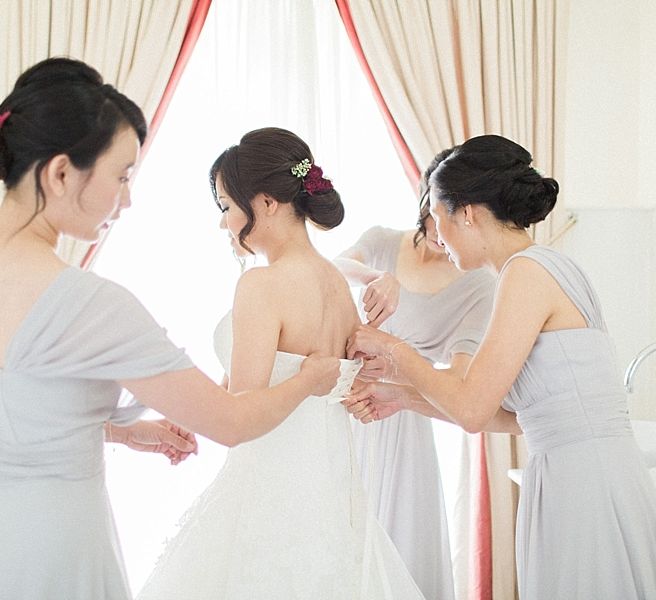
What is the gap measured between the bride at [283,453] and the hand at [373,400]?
122mm

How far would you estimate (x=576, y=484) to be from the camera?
5.65 ft

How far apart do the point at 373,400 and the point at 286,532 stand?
0.52 meters

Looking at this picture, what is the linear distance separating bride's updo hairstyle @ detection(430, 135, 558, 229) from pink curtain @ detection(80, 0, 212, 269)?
1.75 m

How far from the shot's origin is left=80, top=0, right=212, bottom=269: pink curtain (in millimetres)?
3299

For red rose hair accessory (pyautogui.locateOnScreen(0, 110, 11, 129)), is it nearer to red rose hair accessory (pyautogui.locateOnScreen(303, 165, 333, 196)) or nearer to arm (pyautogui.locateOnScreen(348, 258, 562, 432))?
red rose hair accessory (pyautogui.locateOnScreen(303, 165, 333, 196))

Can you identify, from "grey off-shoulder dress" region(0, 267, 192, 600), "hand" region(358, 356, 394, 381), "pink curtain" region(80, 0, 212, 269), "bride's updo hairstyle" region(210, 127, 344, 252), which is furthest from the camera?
"pink curtain" region(80, 0, 212, 269)

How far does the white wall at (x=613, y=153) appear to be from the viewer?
12.0 ft

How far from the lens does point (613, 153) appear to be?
12.1ft

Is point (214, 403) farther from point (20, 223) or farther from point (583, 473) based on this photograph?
point (583, 473)

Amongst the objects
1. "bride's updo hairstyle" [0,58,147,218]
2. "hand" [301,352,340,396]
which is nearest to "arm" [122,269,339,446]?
"hand" [301,352,340,396]

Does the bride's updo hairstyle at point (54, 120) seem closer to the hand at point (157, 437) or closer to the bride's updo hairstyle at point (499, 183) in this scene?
the hand at point (157, 437)

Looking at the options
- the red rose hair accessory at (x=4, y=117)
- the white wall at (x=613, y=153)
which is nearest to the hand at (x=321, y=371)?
the red rose hair accessory at (x=4, y=117)

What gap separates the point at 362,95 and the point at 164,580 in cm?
244

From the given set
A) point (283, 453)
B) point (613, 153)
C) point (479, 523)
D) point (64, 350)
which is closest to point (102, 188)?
point (64, 350)
